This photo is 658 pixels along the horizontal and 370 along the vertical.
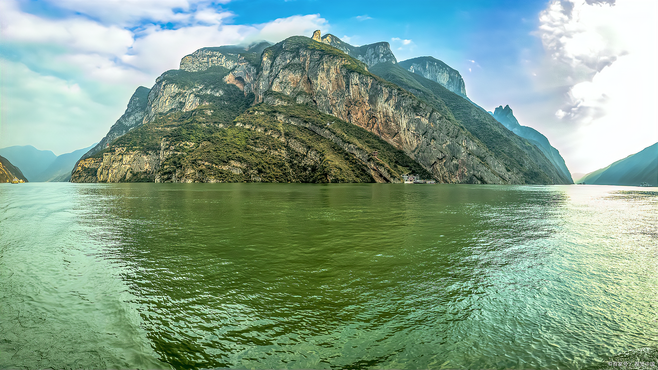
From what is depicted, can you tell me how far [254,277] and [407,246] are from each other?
438 inches

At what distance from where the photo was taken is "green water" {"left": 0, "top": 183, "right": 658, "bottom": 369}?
316 inches

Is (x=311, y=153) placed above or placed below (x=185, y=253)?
above

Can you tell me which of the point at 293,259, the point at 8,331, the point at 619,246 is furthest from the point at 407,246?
the point at 8,331

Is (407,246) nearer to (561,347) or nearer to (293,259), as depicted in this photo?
(293,259)

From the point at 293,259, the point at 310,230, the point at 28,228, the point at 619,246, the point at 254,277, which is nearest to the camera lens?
the point at 254,277

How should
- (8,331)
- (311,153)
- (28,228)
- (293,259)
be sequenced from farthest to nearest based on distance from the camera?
(311,153) < (28,228) < (293,259) < (8,331)

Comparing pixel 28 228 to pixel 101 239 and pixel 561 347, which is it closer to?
pixel 101 239

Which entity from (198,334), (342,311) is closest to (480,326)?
(342,311)

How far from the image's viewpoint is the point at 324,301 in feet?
36.3

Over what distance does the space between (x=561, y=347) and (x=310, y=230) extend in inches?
753

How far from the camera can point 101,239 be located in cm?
2241

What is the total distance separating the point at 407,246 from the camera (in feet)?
65.6

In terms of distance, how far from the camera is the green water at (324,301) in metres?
8.03

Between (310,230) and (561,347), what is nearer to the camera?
(561,347)
